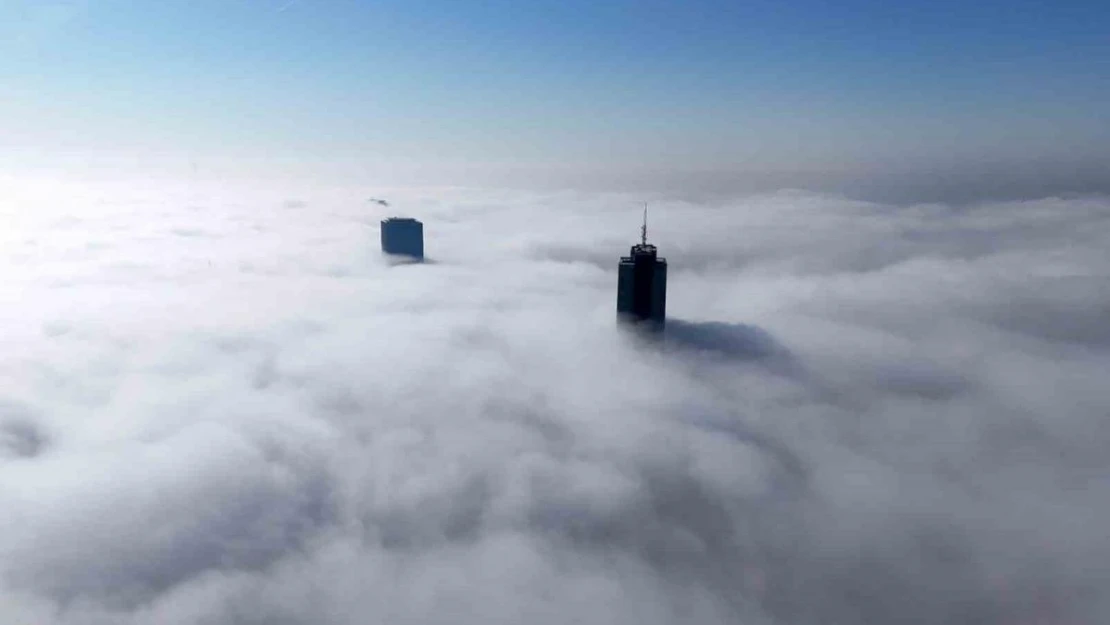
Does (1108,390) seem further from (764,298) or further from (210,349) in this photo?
(210,349)

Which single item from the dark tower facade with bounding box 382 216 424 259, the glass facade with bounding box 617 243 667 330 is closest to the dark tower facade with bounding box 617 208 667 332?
the glass facade with bounding box 617 243 667 330

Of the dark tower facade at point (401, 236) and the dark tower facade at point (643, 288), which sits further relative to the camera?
the dark tower facade at point (401, 236)

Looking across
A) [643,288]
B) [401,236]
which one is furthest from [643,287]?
[401,236]

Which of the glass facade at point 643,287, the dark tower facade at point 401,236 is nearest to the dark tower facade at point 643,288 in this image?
the glass facade at point 643,287

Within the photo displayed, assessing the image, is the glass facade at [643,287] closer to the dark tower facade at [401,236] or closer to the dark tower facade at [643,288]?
the dark tower facade at [643,288]

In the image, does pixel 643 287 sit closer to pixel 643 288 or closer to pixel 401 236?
pixel 643 288
